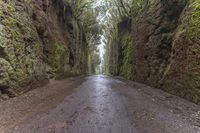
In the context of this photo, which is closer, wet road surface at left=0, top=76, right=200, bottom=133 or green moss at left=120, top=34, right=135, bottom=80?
wet road surface at left=0, top=76, right=200, bottom=133

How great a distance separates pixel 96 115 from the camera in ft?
20.9

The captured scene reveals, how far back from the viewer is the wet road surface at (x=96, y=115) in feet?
17.9

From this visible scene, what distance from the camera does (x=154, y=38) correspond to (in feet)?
48.2

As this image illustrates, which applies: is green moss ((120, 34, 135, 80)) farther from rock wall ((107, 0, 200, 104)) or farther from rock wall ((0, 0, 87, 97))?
rock wall ((0, 0, 87, 97))

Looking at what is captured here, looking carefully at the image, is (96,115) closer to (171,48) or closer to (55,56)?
(171,48)

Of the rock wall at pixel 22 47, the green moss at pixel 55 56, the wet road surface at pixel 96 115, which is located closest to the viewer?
the wet road surface at pixel 96 115

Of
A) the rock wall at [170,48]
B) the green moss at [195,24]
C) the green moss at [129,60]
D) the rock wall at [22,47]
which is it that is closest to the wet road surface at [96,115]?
the rock wall at [22,47]

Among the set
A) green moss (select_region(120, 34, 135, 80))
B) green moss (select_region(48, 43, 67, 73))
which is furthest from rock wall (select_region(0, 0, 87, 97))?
green moss (select_region(120, 34, 135, 80))

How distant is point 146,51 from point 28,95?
376 inches

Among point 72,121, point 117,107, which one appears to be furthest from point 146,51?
point 72,121

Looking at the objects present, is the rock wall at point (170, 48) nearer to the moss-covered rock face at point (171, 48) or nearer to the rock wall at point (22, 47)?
the moss-covered rock face at point (171, 48)

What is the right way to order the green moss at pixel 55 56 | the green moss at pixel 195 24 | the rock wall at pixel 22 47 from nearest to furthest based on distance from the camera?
the rock wall at pixel 22 47 → the green moss at pixel 195 24 → the green moss at pixel 55 56

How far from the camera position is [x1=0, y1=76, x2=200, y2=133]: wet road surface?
546 cm

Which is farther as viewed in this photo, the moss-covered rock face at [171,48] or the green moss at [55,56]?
the green moss at [55,56]
